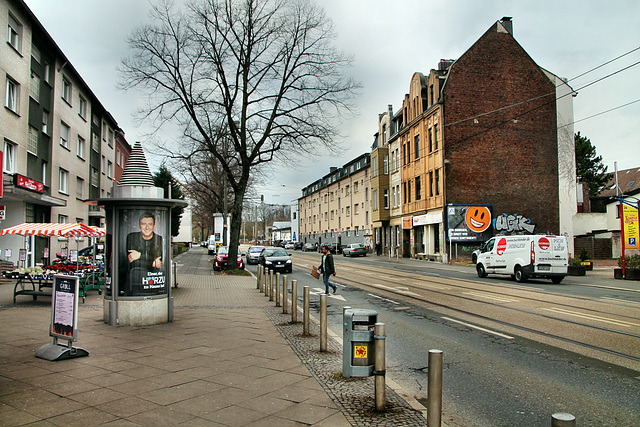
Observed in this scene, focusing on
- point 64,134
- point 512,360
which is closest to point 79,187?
point 64,134

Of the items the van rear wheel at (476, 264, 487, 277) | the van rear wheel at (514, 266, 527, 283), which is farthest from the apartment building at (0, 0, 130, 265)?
the van rear wheel at (514, 266, 527, 283)

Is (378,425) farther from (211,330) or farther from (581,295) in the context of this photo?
(581,295)

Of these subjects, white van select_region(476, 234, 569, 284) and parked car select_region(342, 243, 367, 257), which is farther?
parked car select_region(342, 243, 367, 257)

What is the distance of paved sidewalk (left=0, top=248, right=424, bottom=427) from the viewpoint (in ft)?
14.4

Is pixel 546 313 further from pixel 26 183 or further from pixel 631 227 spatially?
pixel 26 183

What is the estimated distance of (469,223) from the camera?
35.7 meters

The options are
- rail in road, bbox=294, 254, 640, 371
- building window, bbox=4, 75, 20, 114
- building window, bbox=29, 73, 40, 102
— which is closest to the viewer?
rail in road, bbox=294, 254, 640, 371

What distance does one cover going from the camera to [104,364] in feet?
20.5

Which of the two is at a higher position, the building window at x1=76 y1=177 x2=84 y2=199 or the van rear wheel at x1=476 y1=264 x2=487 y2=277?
the building window at x1=76 y1=177 x2=84 y2=199

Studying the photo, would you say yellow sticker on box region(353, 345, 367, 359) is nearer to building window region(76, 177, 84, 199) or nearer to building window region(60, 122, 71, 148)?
building window region(60, 122, 71, 148)

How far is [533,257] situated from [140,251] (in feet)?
54.7

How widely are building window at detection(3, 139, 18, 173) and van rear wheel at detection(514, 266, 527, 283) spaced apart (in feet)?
74.0

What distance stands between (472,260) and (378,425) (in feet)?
101

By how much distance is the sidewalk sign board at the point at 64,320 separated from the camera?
6.43m
